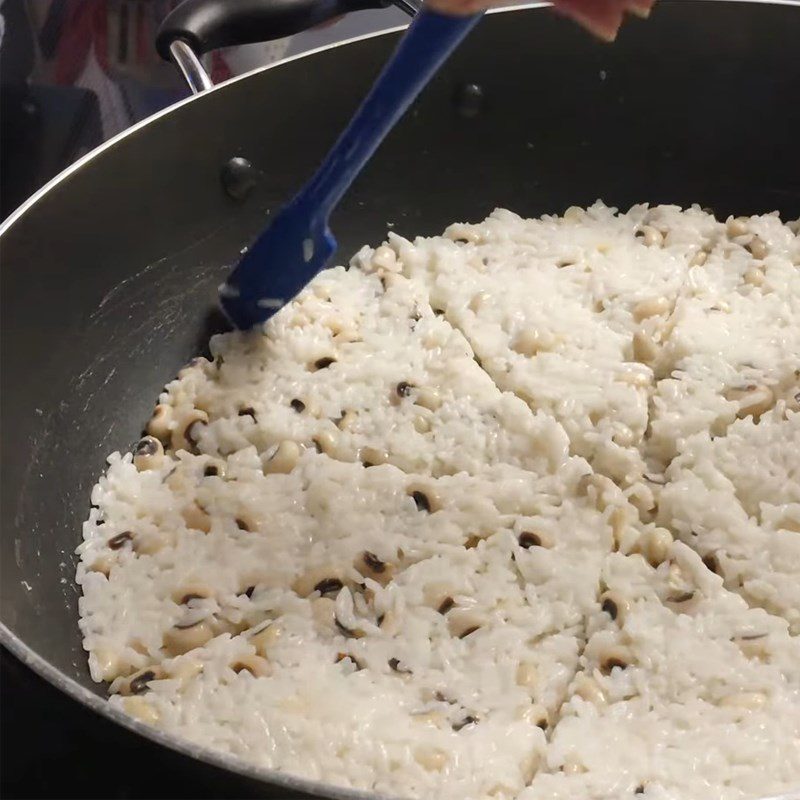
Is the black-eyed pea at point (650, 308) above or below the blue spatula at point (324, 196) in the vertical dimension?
below

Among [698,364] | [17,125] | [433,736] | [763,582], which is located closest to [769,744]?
[763,582]

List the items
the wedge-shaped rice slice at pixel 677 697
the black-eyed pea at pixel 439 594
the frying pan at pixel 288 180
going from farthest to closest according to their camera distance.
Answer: the frying pan at pixel 288 180 → the black-eyed pea at pixel 439 594 → the wedge-shaped rice slice at pixel 677 697

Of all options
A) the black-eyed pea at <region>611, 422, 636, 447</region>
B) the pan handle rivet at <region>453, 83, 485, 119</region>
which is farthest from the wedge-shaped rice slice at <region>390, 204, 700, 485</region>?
the pan handle rivet at <region>453, 83, 485, 119</region>

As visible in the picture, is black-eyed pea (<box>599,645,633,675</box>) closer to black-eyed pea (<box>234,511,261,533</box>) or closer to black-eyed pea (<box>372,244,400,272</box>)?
black-eyed pea (<box>234,511,261,533</box>)

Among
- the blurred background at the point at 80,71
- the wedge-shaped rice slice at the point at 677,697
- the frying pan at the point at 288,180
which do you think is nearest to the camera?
the wedge-shaped rice slice at the point at 677,697

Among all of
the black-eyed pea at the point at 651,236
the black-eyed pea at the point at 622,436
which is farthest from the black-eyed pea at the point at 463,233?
the black-eyed pea at the point at 622,436

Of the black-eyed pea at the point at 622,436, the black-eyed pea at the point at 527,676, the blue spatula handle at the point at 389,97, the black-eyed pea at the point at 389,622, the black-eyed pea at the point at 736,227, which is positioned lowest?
the black-eyed pea at the point at 736,227

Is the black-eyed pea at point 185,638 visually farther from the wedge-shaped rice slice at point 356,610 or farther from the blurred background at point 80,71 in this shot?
the blurred background at point 80,71
